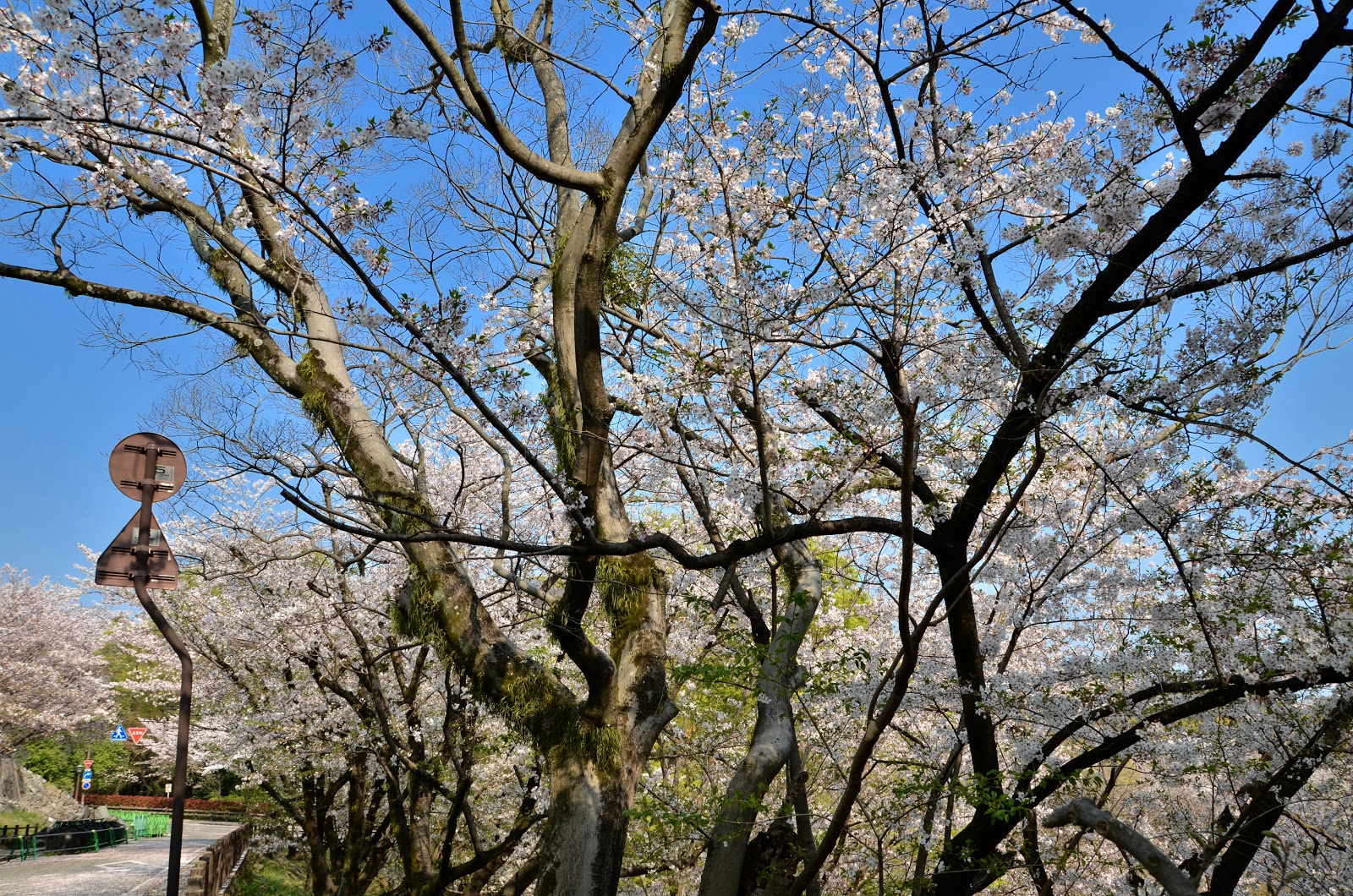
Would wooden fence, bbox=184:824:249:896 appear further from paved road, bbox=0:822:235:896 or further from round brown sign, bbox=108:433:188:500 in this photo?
round brown sign, bbox=108:433:188:500

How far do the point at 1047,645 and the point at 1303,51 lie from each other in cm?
671

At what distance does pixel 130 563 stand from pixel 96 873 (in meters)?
14.3

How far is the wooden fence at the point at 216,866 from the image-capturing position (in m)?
7.70

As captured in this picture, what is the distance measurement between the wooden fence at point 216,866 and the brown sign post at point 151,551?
398cm

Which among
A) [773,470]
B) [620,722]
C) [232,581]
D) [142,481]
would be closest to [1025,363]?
[773,470]

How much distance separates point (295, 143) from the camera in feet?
11.3

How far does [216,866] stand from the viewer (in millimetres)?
9266

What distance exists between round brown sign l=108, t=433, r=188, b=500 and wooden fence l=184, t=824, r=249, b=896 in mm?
4921

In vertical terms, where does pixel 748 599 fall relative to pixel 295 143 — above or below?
below

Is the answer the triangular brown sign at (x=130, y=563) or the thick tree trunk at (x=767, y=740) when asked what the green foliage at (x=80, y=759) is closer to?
the triangular brown sign at (x=130, y=563)

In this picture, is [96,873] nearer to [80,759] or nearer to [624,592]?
[624,592]

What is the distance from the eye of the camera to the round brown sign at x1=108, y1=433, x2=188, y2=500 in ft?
15.2

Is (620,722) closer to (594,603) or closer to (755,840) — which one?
(755,840)

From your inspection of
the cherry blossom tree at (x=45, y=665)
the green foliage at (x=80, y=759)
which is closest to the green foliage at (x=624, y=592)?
the cherry blossom tree at (x=45, y=665)
